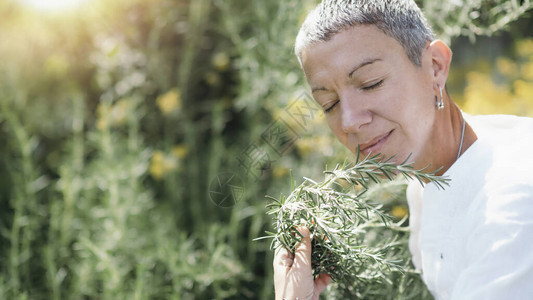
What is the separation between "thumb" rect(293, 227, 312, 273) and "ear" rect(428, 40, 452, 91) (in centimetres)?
42

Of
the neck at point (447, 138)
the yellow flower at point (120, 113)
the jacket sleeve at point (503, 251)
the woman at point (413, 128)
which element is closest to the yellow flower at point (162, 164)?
the yellow flower at point (120, 113)

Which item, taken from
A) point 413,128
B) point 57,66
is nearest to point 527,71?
point 413,128

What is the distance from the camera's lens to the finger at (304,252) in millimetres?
875

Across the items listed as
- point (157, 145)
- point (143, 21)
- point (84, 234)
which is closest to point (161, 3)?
point (143, 21)

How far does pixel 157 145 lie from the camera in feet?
7.71

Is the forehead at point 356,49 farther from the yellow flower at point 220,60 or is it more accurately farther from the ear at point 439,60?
the yellow flower at point 220,60

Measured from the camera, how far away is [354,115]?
3.10 ft

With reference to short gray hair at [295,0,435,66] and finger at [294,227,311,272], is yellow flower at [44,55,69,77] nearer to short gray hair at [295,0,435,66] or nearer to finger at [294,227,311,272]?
short gray hair at [295,0,435,66]

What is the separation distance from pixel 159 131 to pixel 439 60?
5.61 ft

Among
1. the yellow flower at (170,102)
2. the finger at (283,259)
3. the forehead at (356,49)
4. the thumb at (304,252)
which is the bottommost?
the yellow flower at (170,102)

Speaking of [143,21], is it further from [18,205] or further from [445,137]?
[445,137]

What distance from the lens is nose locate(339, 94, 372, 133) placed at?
37.1 inches

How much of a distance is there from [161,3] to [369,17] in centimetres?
163

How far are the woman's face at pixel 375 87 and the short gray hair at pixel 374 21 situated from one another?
0.04 ft
